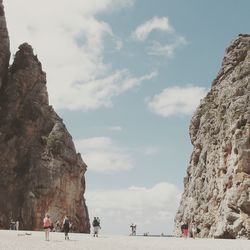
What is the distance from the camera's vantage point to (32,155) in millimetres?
94750

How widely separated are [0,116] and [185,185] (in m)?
42.0

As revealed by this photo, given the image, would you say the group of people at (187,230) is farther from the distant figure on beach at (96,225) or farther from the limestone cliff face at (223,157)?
the distant figure on beach at (96,225)

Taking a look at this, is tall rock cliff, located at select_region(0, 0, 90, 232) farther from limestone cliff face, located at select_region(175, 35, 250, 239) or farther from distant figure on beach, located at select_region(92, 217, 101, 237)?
distant figure on beach, located at select_region(92, 217, 101, 237)

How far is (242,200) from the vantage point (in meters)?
54.0

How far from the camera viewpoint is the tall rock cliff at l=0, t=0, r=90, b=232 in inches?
3472

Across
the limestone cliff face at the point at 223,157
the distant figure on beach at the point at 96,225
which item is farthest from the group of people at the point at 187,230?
the distant figure on beach at the point at 96,225

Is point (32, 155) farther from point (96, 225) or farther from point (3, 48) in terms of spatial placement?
point (96, 225)

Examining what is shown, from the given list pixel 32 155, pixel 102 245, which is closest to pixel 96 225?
pixel 102 245

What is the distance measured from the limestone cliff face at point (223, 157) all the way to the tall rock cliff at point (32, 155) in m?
23.5

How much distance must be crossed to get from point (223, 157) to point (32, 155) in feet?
148

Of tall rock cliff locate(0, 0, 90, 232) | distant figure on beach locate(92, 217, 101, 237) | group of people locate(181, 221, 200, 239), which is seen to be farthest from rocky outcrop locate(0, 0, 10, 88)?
distant figure on beach locate(92, 217, 101, 237)

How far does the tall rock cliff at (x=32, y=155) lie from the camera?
88.2 meters

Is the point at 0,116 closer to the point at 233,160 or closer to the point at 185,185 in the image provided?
the point at 185,185

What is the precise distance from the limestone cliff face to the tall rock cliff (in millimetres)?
23479
